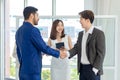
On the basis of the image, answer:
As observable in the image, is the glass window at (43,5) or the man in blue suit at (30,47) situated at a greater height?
the glass window at (43,5)

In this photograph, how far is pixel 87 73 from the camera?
3.25 meters

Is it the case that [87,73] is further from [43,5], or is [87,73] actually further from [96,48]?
[43,5]

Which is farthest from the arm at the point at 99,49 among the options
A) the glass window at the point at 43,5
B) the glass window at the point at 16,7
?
the glass window at the point at 16,7

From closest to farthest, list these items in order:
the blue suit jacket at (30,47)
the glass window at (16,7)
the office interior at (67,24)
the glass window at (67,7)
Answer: the blue suit jacket at (30,47)
the office interior at (67,24)
the glass window at (67,7)
the glass window at (16,7)

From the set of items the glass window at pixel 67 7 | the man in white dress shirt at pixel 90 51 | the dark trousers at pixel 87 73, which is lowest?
the dark trousers at pixel 87 73

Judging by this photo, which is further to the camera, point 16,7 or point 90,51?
point 16,7

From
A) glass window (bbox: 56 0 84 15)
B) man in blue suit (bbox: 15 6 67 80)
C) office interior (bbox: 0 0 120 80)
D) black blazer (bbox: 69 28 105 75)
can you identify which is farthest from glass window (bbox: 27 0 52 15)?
black blazer (bbox: 69 28 105 75)

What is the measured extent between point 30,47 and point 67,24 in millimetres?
1453

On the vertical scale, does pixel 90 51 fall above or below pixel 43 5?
below

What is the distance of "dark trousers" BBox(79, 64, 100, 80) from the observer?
10.6 feet

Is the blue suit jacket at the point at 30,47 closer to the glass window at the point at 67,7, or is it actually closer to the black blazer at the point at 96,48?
the black blazer at the point at 96,48

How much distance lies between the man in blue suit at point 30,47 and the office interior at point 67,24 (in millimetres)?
1170

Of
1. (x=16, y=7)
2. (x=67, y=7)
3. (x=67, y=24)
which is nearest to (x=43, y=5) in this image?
(x=67, y=7)

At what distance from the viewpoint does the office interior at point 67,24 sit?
4359mm
